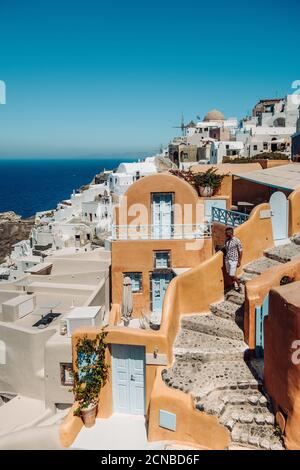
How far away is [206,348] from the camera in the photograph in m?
9.33

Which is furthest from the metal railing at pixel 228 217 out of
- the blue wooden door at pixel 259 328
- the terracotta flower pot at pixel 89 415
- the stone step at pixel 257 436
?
the terracotta flower pot at pixel 89 415

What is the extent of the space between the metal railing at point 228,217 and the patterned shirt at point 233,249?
4039 millimetres

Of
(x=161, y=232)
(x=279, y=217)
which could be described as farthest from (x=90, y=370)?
(x=161, y=232)

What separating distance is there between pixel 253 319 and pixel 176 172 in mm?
13798

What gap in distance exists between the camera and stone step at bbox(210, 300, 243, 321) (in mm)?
10414

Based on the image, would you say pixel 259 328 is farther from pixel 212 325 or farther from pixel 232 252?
pixel 232 252

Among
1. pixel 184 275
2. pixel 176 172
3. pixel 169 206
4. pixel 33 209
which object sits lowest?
pixel 33 209

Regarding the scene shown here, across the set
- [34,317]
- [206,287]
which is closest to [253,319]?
[206,287]

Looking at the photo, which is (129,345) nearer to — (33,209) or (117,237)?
(117,237)

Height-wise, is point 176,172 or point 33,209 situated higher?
point 176,172

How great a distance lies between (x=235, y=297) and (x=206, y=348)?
220 centimetres

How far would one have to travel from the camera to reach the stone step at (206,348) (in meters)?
9.05

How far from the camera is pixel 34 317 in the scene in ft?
58.3
